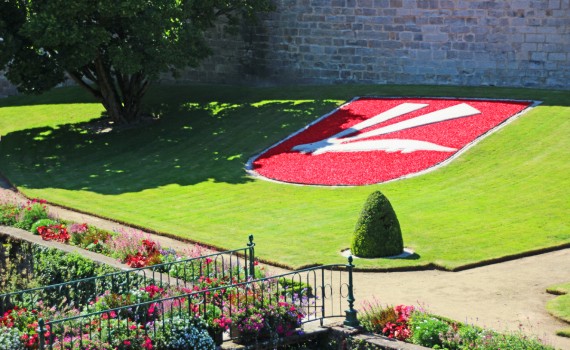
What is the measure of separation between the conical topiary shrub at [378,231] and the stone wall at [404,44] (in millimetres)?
16135

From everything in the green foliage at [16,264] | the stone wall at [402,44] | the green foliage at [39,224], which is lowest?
the green foliage at [16,264]

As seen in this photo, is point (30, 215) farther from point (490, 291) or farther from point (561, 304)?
point (561, 304)

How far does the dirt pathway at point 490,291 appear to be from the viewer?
54.3 feet

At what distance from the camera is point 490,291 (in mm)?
18344

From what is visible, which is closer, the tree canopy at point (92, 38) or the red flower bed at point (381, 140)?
the red flower bed at point (381, 140)

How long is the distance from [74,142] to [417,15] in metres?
13.1

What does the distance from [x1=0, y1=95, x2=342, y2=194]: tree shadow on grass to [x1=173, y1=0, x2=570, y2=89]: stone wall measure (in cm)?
324

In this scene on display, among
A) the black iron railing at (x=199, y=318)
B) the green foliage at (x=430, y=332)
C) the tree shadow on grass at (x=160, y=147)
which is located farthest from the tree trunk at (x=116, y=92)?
the green foliage at (x=430, y=332)

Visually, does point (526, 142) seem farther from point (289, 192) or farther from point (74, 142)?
point (74, 142)

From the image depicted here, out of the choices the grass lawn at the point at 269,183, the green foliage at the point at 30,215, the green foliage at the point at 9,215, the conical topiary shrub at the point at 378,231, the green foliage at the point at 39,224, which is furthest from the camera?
the green foliage at the point at 9,215

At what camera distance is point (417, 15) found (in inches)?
1470

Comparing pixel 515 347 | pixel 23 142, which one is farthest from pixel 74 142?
pixel 515 347

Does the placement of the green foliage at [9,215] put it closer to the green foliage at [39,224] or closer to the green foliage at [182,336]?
the green foliage at [39,224]

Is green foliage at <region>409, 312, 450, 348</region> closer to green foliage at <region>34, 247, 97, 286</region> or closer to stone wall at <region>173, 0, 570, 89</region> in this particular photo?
green foliage at <region>34, 247, 97, 286</region>
